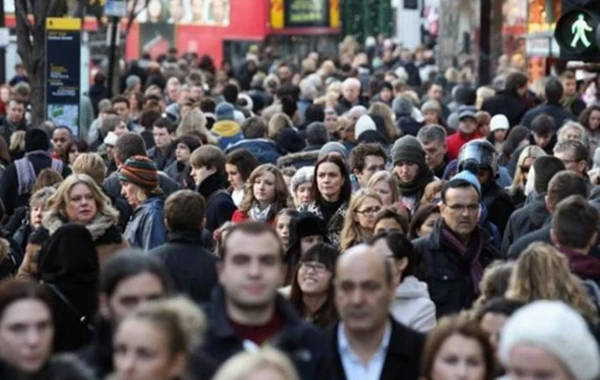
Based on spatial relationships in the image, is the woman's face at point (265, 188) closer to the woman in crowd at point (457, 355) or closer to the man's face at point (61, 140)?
the man's face at point (61, 140)

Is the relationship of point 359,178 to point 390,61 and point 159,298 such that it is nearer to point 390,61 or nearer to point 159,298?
point 159,298

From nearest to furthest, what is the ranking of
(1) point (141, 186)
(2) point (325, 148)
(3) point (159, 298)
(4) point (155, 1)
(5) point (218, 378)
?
(5) point (218, 378) → (3) point (159, 298) → (1) point (141, 186) → (2) point (325, 148) → (4) point (155, 1)

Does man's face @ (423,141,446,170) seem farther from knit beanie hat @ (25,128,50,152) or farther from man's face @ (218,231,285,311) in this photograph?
man's face @ (218,231,285,311)

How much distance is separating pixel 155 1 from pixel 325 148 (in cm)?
3712

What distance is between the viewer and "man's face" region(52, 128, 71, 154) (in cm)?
2097

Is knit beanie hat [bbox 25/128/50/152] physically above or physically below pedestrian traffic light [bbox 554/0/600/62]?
below

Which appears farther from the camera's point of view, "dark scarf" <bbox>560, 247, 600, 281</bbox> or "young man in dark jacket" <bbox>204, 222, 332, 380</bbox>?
"dark scarf" <bbox>560, 247, 600, 281</bbox>

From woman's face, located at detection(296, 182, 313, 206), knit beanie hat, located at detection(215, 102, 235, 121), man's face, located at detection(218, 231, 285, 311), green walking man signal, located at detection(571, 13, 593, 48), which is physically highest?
green walking man signal, located at detection(571, 13, 593, 48)

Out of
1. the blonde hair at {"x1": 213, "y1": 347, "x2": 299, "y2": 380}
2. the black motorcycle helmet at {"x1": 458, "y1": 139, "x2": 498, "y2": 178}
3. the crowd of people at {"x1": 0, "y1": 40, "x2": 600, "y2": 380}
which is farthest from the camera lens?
the black motorcycle helmet at {"x1": 458, "y1": 139, "x2": 498, "y2": 178}

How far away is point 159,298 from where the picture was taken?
333 inches

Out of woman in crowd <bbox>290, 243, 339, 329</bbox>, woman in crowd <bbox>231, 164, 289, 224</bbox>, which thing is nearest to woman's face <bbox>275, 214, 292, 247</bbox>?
woman in crowd <bbox>231, 164, 289, 224</bbox>

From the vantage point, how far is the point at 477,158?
660 inches

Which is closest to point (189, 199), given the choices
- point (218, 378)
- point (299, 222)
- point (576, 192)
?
point (299, 222)

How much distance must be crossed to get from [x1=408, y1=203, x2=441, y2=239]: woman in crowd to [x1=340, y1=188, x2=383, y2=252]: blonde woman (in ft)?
0.78
